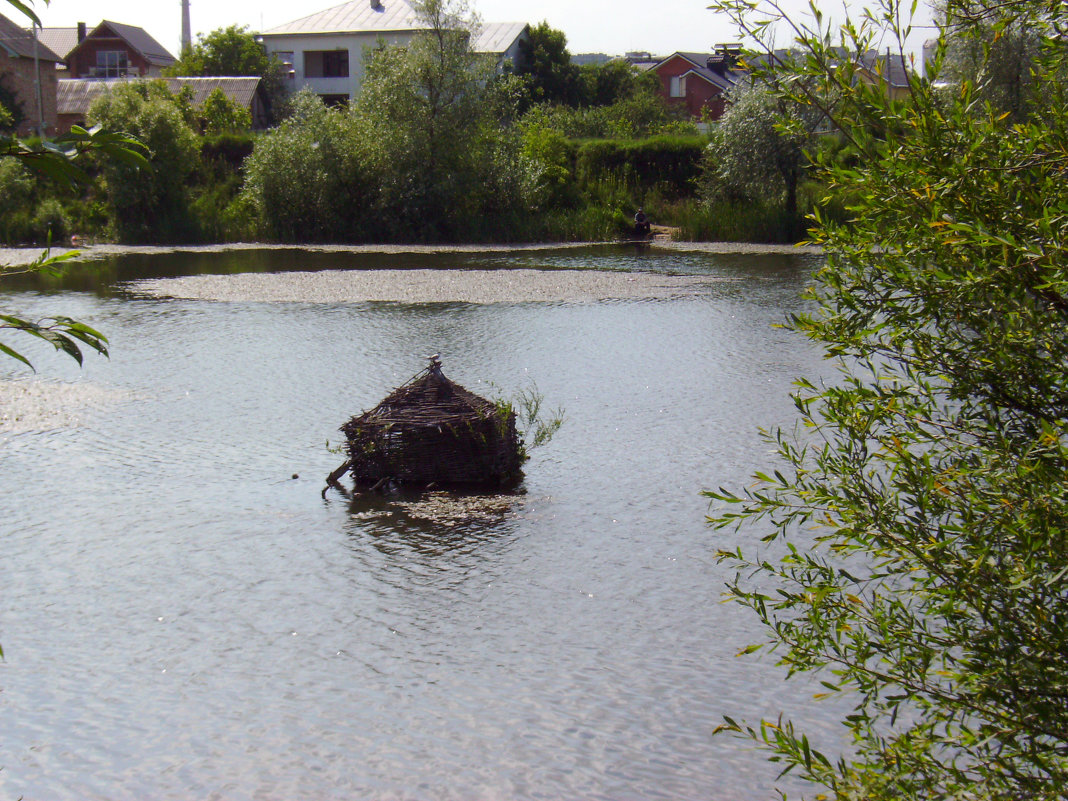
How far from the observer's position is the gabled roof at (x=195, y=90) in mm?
52594

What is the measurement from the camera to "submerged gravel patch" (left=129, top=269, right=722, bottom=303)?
19.0 metres

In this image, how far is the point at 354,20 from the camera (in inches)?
2255

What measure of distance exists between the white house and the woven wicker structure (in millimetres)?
50637

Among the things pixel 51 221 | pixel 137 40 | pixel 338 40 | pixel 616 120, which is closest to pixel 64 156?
pixel 51 221

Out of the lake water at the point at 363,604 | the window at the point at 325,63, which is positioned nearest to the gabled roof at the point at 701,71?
the window at the point at 325,63

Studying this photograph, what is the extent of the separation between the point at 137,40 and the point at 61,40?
5.82 metres

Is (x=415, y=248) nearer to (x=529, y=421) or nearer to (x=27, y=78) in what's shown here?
(x=529, y=421)

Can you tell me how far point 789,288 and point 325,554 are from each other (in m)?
14.6

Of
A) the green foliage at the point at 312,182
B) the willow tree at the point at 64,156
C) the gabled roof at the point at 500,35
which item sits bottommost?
the willow tree at the point at 64,156

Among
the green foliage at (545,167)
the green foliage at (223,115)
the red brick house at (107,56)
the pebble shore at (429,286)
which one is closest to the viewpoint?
the pebble shore at (429,286)

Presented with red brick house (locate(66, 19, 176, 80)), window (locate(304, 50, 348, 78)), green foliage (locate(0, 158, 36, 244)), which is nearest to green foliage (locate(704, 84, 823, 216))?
green foliage (locate(0, 158, 36, 244))

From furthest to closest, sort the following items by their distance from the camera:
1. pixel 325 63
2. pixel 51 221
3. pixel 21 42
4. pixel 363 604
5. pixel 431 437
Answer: pixel 325 63
pixel 21 42
pixel 51 221
pixel 431 437
pixel 363 604

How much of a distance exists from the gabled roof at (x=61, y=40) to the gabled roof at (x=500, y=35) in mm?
24941

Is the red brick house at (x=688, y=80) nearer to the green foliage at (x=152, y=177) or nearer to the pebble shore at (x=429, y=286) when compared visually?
the green foliage at (x=152, y=177)
